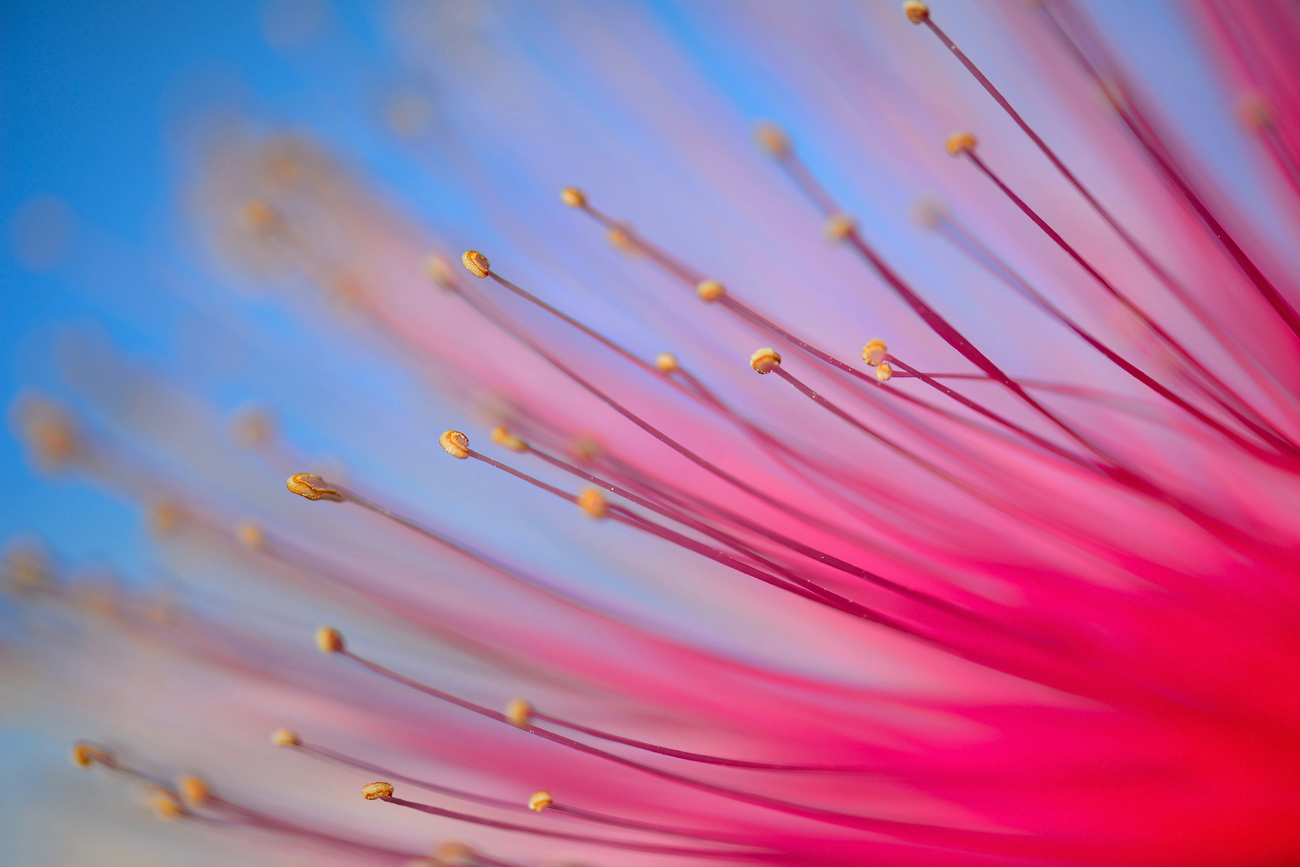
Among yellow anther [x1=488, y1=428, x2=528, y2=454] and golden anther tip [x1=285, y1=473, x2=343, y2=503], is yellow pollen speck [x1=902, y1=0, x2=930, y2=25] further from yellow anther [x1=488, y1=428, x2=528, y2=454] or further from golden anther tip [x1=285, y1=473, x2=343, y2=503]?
golden anther tip [x1=285, y1=473, x2=343, y2=503]

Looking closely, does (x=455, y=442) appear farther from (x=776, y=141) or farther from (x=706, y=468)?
(x=776, y=141)

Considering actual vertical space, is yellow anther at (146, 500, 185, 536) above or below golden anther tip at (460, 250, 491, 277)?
below

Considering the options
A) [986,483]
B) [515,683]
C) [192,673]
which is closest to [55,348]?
[192,673]

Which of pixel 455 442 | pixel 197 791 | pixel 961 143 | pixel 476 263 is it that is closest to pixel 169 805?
pixel 197 791

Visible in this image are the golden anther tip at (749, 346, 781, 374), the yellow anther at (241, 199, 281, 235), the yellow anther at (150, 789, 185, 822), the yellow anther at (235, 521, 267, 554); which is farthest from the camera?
the yellow anther at (241, 199, 281, 235)

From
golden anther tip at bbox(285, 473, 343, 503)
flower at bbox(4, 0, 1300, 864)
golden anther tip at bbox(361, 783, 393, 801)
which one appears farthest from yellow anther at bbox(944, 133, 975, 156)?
golden anther tip at bbox(361, 783, 393, 801)

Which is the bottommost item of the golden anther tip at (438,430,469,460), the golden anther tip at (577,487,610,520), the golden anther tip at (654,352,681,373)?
the golden anther tip at (577,487,610,520)

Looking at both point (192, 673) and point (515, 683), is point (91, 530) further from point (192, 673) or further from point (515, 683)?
point (515, 683)
